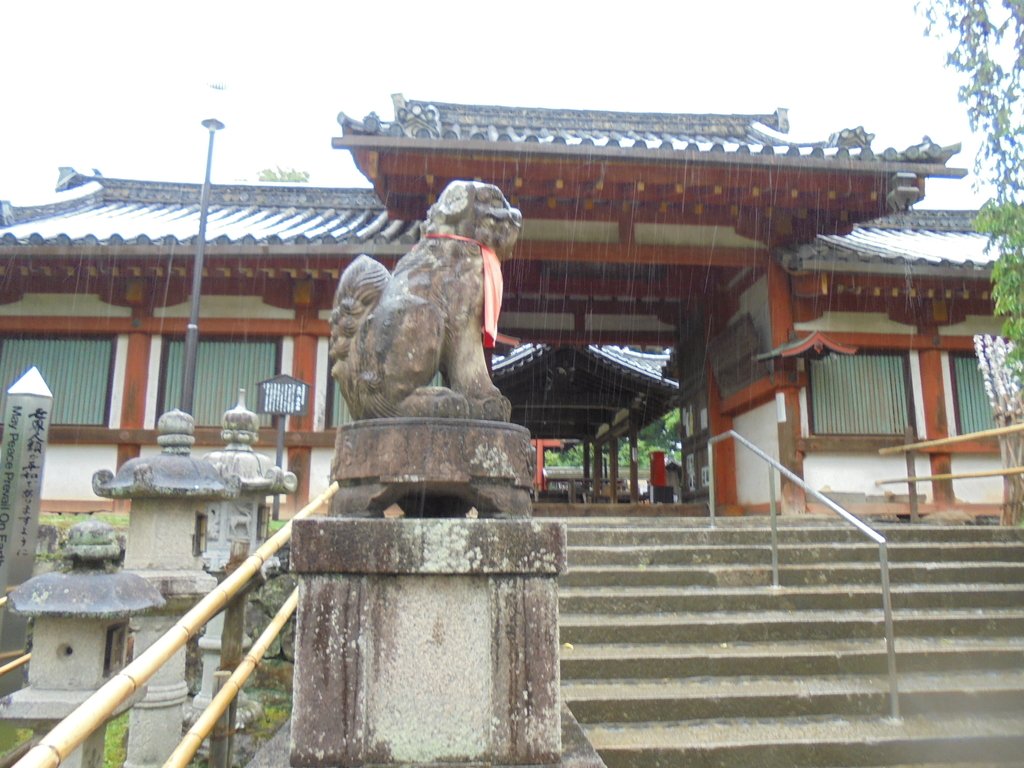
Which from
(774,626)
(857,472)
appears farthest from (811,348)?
(774,626)

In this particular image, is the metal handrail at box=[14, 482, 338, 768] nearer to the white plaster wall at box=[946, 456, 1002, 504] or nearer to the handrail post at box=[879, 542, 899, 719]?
the handrail post at box=[879, 542, 899, 719]

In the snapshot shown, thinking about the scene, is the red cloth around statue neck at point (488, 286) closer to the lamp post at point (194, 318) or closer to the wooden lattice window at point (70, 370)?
the lamp post at point (194, 318)

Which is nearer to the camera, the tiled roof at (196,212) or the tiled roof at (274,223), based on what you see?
the tiled roof at (274,223)

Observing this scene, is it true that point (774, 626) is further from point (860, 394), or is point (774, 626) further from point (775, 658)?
point (860, 394)

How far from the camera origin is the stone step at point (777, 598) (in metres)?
4.80

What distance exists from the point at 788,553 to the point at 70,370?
811 centimetres

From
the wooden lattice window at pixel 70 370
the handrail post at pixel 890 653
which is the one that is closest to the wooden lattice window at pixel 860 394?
the handrail post at pixel 890 653

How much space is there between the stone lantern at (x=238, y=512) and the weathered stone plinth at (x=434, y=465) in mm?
2091

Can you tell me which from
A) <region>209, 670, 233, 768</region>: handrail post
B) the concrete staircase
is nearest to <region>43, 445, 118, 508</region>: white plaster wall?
the concrete staircase

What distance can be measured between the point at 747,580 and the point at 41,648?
4373 mm

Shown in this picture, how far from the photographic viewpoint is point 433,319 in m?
2.70

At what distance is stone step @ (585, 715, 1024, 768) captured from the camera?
3.55m

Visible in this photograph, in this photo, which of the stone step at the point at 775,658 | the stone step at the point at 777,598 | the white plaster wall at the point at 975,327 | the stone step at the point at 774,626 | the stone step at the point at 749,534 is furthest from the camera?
the white plaster wall at the point at 975,327

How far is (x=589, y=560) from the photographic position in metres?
5.34
